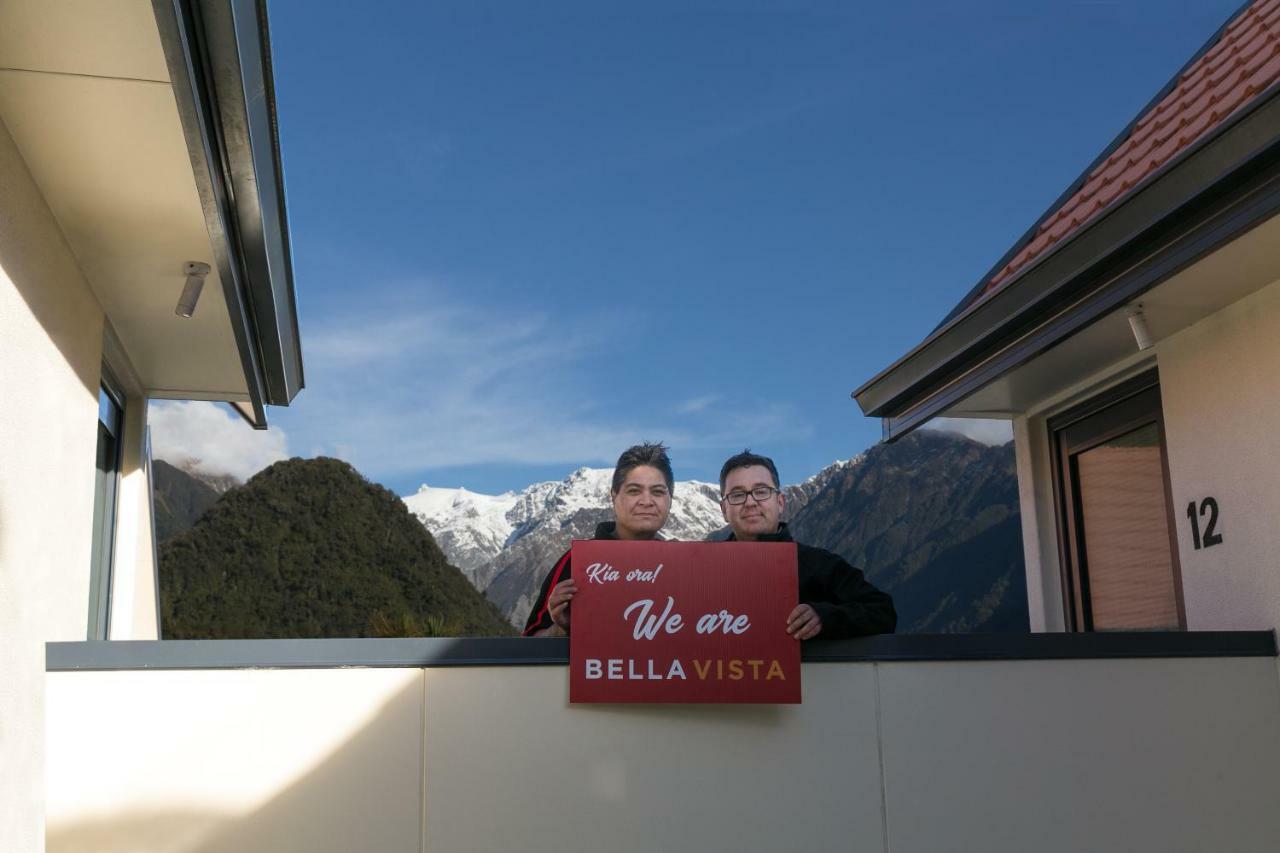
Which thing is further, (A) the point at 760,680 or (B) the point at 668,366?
(B) the point at 668,366

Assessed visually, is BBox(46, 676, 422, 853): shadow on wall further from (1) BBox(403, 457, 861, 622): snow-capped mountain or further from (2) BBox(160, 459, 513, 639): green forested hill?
(2) BBox(160, 459, 513, 639): green forested hill

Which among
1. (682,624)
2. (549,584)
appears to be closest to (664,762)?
(682,624)

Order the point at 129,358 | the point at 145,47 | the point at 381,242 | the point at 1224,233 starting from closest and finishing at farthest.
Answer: the point at 145,47 → the point at 1224,233 → the point at 129,358 → the point at 381,242

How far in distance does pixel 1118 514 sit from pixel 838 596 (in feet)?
7.46

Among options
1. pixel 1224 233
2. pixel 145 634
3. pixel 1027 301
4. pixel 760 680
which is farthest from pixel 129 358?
pixel 1224 233

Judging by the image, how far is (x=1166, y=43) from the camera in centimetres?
3656

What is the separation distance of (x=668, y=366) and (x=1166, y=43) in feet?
61.8

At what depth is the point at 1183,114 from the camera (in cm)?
510

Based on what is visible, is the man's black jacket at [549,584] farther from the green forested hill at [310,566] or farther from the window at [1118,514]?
the green forested hill at [310,566]

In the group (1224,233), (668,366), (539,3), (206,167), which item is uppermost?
(539,3)

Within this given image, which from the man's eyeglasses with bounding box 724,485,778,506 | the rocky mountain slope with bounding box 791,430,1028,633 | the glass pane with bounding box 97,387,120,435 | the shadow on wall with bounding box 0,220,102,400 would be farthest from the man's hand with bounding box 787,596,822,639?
the rocky mountain slope with bounding box 791,430,1028,633

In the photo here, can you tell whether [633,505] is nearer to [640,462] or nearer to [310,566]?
[640,462]

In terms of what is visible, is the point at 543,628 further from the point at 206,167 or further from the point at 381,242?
the point at 381,242

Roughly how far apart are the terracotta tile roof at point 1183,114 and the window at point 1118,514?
2.60ft
